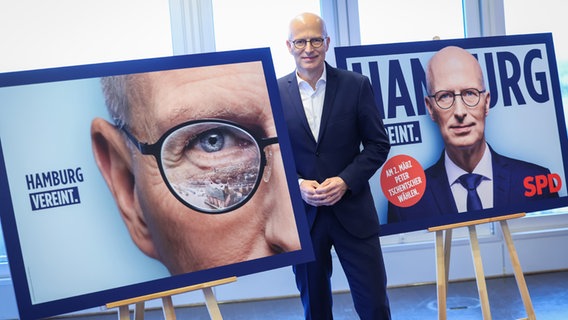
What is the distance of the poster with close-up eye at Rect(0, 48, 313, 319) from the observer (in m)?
2.19

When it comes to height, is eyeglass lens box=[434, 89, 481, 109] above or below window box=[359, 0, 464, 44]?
below

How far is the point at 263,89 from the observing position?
2576 millimetres

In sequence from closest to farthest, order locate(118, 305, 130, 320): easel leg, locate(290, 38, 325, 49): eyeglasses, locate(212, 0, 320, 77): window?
locate(118, 305, 130, 320): easel leg
locate(290, 38, 325, 49): eyeglasses
locate(212, 0, 320, 77): window

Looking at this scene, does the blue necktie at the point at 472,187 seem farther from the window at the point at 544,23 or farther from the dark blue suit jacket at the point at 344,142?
the window at the point at 544,23

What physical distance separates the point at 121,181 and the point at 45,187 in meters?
0.24

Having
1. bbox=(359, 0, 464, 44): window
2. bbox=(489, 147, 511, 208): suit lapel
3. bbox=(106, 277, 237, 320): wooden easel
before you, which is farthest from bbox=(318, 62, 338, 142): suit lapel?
bbox=(359, 0, 464, 44): window

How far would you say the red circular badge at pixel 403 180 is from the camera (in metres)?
3.17

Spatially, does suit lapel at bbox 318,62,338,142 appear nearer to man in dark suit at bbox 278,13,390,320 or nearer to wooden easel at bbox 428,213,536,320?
man in dark suit at bbox 278,13,390,320


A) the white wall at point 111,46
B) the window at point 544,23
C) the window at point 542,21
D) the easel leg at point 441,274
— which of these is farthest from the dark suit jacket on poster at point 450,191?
the window at point 542,21

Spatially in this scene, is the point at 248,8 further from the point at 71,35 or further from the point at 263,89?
the point at 263,89

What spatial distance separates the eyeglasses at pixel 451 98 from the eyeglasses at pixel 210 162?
3.57 feet

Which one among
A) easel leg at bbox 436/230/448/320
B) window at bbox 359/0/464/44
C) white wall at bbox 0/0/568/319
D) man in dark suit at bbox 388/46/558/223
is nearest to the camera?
easel leg at bbox 436/230/448/320

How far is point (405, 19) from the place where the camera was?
4.76m

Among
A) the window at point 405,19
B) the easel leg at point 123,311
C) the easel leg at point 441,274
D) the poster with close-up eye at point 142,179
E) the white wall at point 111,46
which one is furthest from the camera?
the window at point 405,19
